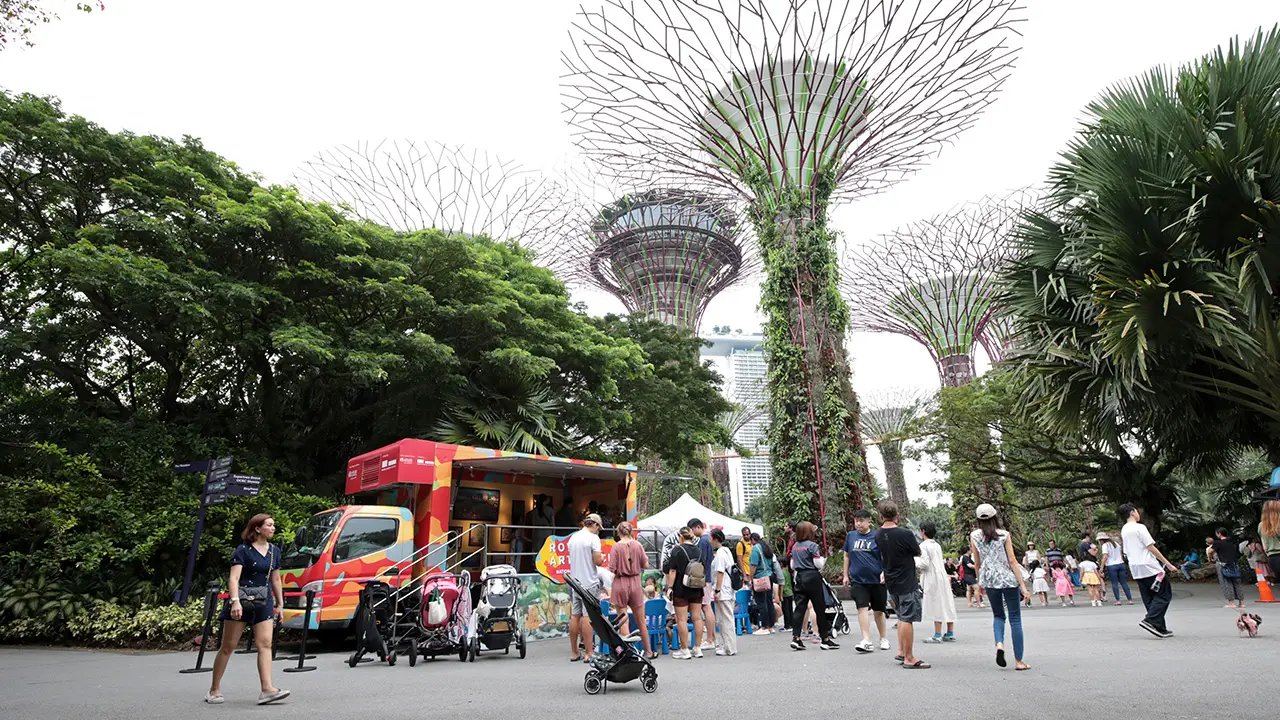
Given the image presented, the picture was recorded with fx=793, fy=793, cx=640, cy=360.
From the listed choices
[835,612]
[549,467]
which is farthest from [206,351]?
[835,612]

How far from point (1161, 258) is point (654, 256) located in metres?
24.5

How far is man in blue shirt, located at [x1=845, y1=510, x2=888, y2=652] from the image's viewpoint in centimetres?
777

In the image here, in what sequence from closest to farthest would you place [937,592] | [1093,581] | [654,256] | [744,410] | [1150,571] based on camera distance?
[1150,571] < [937,592] < [1093,581] < [654,256] < [744,410]

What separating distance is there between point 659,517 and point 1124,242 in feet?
47.8

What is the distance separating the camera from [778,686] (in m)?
6.27

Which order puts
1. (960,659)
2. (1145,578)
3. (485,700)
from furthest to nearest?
(1145,578)
(960,659)
(485,700)

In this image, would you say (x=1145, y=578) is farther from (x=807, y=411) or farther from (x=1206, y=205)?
(x=807, y=411)

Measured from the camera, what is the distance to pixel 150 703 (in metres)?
6.36

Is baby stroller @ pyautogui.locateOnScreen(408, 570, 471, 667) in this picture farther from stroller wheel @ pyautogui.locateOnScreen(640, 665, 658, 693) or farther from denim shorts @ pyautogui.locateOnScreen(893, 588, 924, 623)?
denim shorts @ pyautogui.locateOnScreen(893, 588, 924, 623)

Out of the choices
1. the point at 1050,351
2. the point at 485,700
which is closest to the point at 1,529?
the point at 485,700

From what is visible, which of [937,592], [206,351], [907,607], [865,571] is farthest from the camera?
[206,351]

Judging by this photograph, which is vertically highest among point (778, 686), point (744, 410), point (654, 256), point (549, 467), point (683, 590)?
point (654, 256)

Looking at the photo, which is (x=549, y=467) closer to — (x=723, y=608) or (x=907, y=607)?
(x=723, y=608)

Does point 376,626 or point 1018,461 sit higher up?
point 1018,461
